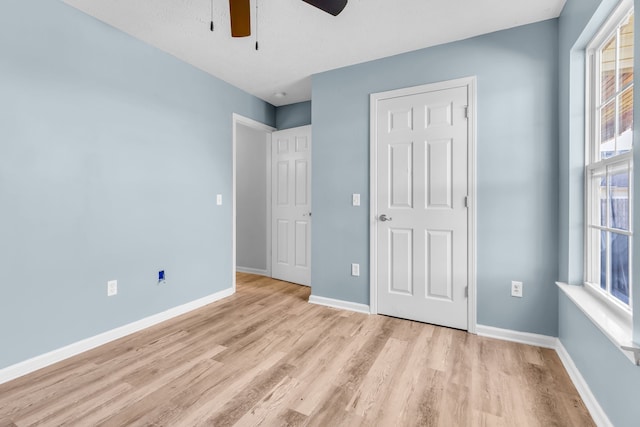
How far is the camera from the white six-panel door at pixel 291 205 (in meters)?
3.82

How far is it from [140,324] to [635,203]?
322 centimetres

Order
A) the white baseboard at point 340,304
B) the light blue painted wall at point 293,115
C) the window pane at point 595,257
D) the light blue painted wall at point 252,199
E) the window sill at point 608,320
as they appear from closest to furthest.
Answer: the window sill at point 608,320, the window pane at point 595,257, the white baseboard at point 340,304, the light blue painted wall at point 293,115, the light blue painted wall at point 252,199

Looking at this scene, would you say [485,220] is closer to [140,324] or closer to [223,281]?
[223,281]

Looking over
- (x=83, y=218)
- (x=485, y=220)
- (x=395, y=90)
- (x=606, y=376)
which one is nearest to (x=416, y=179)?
(x=485, y=220)

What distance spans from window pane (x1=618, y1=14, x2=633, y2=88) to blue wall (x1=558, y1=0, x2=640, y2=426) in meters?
0.12

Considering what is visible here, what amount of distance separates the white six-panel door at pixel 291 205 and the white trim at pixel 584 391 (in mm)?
2578

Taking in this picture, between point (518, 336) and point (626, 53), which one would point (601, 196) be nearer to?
point (626, 53)

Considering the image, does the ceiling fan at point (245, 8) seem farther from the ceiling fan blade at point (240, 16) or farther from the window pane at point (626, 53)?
the window pane at point (626, 53)

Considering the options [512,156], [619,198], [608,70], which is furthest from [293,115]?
[619,198]

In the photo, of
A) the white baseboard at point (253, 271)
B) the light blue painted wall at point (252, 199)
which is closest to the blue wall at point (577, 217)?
the light blue painted wall at point (252, 199)

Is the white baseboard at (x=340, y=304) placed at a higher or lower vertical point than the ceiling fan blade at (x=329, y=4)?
lower

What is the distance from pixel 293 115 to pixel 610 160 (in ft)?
10.9

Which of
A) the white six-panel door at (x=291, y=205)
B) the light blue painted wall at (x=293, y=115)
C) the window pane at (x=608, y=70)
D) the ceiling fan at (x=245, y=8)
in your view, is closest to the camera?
the ceiling fan at (x=245, y=8)

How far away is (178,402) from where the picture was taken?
1549 mm
